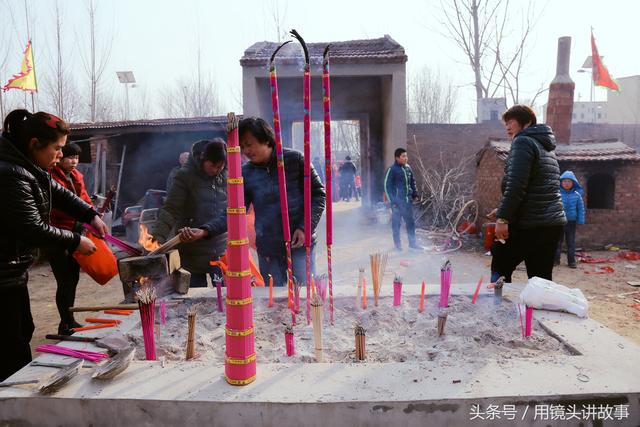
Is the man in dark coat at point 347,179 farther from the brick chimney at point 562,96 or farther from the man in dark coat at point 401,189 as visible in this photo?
the man in dark coat at point 401,189

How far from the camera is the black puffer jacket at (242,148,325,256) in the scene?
A: 327 centimetres

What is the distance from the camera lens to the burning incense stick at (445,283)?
279 cm

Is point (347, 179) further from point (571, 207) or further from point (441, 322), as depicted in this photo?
point (441, 322)

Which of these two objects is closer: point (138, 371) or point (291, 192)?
point (138, 371)

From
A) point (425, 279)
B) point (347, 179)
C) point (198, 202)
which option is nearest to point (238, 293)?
point (198, 202)

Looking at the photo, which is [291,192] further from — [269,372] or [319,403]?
[319,403]

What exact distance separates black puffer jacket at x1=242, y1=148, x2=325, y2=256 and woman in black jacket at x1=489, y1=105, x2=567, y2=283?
143cm

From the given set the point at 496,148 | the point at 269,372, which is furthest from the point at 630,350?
the point at 496,148

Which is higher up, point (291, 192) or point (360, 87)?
point (360, 87)

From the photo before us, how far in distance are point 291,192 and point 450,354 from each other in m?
1.68

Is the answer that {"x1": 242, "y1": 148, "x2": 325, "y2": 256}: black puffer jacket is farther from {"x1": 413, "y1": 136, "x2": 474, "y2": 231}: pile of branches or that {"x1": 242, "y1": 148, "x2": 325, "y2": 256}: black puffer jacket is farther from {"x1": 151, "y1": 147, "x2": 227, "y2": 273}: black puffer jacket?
{"x1": 413, "y1": 136, "x2": 474, "y2": 231}: pile of branches

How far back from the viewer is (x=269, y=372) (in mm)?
1899

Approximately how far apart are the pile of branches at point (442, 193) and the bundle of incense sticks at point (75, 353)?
7925mm

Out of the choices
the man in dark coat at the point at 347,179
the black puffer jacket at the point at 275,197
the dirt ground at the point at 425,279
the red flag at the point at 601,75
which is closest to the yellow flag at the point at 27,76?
the dirt ground at the point at 425,279
